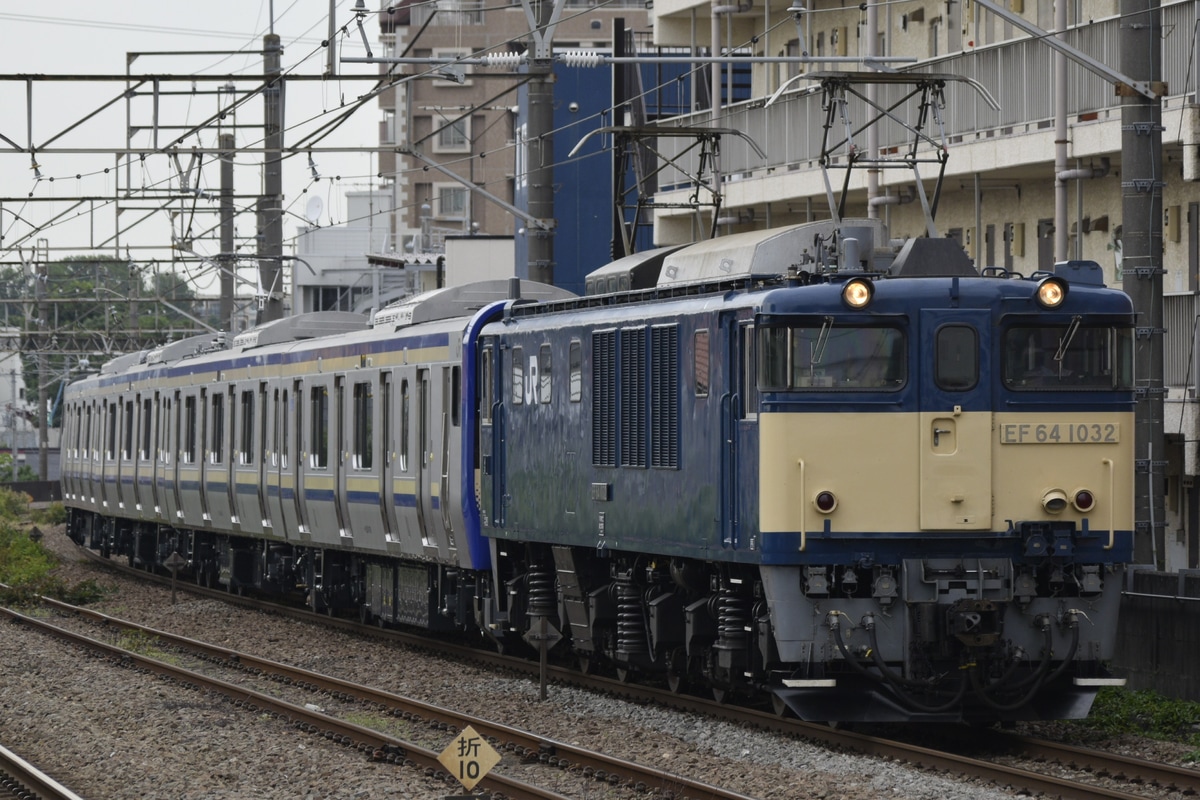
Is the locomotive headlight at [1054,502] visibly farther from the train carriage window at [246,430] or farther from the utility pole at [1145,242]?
the train carriage window at [246,430]

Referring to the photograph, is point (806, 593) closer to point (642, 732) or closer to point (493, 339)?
point (642, 732)

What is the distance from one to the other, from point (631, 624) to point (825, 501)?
3.43 m

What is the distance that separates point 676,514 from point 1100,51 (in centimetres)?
1085

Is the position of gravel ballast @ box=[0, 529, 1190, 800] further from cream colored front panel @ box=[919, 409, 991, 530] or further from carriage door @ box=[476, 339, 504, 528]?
cream colored front panel @ box=[919, 409, 991, 530]

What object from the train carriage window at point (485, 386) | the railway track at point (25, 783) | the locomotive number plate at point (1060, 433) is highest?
the train carriage window at point (485, 386)

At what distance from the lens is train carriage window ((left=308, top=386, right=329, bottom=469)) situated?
25.5 metres

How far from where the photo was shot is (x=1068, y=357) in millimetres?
14578

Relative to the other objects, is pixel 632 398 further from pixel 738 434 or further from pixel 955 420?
pixel 955 420

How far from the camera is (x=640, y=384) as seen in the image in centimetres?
1662

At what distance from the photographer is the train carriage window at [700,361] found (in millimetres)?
15312

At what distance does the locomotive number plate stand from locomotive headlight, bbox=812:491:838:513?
3.83 feet

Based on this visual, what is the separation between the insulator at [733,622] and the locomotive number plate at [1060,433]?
2.16 m

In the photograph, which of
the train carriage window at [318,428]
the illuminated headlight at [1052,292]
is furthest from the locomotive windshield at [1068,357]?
the train carriage window at [318,428]

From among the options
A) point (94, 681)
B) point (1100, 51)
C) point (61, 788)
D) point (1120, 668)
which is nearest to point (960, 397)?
point (1120, 668)
